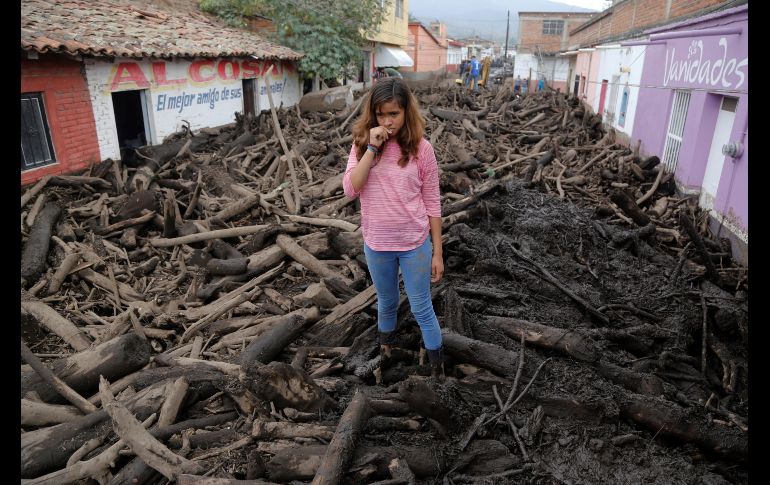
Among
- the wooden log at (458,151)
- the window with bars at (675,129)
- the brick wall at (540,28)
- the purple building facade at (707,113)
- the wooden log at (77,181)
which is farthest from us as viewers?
the brick wall at (540,28)

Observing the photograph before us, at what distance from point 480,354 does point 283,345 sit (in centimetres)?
170

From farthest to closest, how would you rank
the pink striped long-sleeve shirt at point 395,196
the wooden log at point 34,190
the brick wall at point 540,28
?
the brick wall at point 540,28, the wooden log at point 34,190, the pink striped long-sleeve shirt at point 395,196

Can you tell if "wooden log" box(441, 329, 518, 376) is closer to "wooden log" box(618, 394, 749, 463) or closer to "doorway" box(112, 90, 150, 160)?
"wooden log" box(618, 394, 749, 463)

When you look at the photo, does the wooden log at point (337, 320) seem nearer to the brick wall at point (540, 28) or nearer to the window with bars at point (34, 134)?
the window with bars at point (34, 134)

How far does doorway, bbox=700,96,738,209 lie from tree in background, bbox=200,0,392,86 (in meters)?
14.1

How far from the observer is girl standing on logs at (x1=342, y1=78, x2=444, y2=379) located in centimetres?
305

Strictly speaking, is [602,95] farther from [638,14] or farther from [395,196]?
[395,196]

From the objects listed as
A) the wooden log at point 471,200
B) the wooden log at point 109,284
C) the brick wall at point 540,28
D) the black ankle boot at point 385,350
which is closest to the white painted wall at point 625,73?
the wooden log at point 471,200

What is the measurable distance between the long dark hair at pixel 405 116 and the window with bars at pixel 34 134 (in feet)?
27.4

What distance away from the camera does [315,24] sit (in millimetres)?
19000

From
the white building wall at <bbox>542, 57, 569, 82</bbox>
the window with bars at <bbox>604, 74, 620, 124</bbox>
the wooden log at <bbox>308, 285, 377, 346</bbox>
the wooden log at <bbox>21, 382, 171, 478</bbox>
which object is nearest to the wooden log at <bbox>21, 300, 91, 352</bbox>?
the wooden log at <bbox>21, 382, 171, 478</bbox>

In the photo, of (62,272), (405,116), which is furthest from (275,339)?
(62,272)

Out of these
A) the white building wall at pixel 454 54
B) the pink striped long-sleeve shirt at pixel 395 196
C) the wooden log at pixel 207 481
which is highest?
the white building wall at pixel 454 54

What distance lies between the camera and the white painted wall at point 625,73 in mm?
14047
